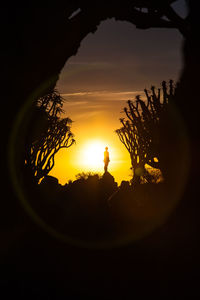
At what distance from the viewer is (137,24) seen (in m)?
5.08

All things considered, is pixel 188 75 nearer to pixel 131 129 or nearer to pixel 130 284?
pixel 130 284

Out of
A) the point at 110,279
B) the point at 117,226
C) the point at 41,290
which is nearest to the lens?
the point at 41,290

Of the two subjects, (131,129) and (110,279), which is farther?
(131,129)

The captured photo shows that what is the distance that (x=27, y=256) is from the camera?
14.9 ft

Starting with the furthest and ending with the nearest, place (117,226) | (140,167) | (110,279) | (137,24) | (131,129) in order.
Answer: (131,129) → (140,167) → (117,226) → (137,24) → (110,279)

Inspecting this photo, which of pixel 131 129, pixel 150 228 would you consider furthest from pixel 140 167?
pixel 150 228

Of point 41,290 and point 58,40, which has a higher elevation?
point 58,40

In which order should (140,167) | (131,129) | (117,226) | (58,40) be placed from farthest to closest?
(131,129) < (140,167) < (117,226) < (58,40)

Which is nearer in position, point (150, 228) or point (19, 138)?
point (19, 138)

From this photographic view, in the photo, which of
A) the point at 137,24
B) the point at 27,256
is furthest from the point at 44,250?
the point at 137,24

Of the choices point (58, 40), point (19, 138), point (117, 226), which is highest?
point (58, 40)

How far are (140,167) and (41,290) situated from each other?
20436 millimetres

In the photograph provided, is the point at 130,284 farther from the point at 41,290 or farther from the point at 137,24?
the point at 137,24

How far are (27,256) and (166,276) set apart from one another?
1660mm
